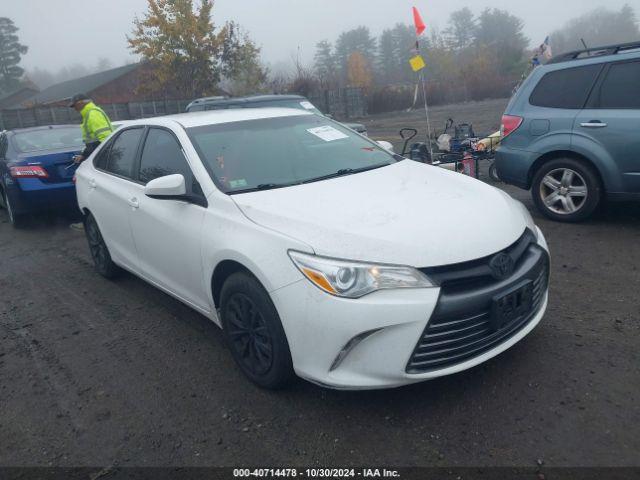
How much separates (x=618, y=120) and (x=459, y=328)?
13.0 ft

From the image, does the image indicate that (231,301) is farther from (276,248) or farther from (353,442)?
(353,442)

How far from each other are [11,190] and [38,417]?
233 inches

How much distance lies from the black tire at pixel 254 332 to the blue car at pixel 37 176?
5.71m

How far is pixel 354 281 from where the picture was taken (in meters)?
2.64

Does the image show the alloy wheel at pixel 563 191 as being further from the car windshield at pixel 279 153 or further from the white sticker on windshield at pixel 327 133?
the white sticker on windshield at pixel 327 133

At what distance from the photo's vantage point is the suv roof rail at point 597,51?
5702mm

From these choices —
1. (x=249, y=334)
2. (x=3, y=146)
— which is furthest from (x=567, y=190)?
(x=3, y=146)

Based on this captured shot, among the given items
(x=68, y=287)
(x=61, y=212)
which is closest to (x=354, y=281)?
(x=68, y=287)

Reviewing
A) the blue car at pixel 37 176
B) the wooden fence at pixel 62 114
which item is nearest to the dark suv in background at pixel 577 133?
the blue car at pixel 37 176

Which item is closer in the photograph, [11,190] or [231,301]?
[231,301]

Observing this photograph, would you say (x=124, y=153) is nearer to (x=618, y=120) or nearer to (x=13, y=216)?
(x=13, y=216)

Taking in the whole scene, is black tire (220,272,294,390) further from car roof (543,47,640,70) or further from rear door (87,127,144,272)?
car roof (543,47,640,70)

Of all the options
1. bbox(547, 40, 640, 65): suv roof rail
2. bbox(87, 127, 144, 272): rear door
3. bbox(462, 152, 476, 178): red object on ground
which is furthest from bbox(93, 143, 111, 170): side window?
bbox(547, 40, 640, 65): suv roof rail

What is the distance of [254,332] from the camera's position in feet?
10.3
